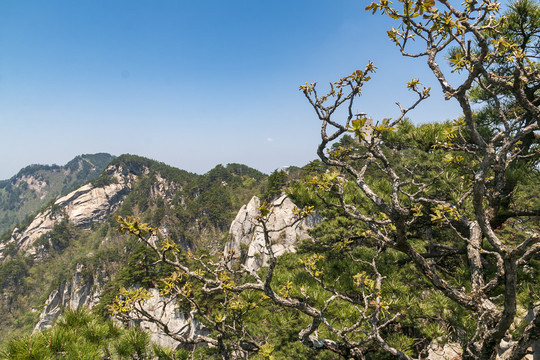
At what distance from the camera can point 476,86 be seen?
16.8ft

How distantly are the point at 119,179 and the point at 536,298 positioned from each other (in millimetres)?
161458

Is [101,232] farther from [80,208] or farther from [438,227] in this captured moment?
[438,227]

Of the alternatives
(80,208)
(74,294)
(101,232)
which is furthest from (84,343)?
(80,208)

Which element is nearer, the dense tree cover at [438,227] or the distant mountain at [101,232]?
the dense tree cover at [438,227]

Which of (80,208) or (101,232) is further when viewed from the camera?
(80,208)

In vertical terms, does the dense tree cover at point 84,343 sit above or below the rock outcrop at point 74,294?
above

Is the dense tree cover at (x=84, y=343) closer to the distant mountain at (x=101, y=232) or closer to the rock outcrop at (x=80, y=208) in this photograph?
the distant mountain at (x=101, y=232)

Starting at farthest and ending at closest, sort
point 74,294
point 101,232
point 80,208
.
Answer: point 80,208 → point 101,232 → point 74,294

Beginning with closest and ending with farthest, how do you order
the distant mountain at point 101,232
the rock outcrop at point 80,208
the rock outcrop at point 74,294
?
the rock outcrop at point 74,294 < the distant mountain at point 101,232 < the rock outcrop at point 80,208

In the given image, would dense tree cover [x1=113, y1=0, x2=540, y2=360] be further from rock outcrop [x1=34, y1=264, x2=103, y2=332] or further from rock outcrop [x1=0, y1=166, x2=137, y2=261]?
rock outcrop [x1=0, y1=166, x2=137, y2=261]

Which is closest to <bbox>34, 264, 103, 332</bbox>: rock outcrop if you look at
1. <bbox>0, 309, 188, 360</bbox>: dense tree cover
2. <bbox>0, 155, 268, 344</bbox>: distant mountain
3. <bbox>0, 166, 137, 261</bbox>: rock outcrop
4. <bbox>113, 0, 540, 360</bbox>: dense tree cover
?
<bbox>0, 155, 268, 344</bbox>: distant mountain

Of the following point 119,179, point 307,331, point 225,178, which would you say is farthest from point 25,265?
point 307,331

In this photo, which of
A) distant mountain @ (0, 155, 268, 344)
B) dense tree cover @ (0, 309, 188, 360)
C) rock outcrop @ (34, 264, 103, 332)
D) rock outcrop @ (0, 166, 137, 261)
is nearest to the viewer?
dense tree cover @ (0, 309, 188, 360)

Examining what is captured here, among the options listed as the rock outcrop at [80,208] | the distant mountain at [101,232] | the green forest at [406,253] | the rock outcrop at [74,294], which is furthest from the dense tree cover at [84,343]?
the rock outcrop at [80,208]
